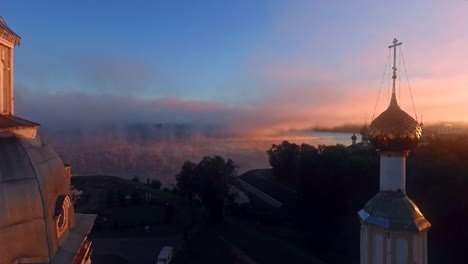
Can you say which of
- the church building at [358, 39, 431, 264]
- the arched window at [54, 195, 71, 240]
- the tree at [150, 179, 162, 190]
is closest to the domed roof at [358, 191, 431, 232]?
the church building at [358, 39, 431, 264]

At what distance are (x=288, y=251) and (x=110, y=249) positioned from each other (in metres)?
8.80

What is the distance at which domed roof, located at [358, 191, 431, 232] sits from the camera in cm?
556

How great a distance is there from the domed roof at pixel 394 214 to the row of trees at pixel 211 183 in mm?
21338

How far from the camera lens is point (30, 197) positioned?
5.27m

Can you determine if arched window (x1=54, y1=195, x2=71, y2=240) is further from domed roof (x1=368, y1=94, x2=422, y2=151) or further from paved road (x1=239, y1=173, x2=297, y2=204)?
paved road (x1=239, y1=173, x2=297, y2=204)

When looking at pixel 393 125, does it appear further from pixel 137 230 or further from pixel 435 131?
pixel 435 131

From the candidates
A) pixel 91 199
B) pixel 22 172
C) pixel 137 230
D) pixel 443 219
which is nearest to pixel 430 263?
pixel 443 219

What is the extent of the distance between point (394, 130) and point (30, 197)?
5.32 m

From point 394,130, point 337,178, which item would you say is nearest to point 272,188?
point 337,178

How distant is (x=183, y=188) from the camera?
2958cm

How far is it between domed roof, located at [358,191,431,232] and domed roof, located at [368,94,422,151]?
845mm

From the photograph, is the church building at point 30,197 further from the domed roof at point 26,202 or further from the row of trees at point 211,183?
the row of trees at point 211,183

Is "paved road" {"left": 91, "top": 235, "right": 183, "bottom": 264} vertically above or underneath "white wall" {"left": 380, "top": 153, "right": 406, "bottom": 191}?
underneath

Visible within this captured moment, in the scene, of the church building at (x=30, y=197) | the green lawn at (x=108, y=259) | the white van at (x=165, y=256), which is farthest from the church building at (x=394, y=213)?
the green lawn at (x=108, y=259)
